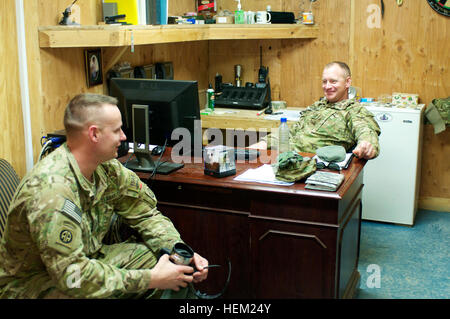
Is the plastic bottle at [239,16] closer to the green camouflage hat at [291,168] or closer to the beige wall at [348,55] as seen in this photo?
the beige wall at [348,55]

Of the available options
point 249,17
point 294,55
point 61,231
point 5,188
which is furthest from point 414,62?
point 61,231

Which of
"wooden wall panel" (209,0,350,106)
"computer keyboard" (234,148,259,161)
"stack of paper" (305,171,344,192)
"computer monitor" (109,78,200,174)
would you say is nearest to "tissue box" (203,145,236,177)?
"computer monitor" (109,78,200,174)

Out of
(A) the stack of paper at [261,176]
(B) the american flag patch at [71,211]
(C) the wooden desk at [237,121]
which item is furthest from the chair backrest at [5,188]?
(C) the wooden desk at [237,121]

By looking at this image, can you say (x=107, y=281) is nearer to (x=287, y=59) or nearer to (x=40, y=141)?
(x=40, y=141)

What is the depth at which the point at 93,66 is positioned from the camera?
137 inches

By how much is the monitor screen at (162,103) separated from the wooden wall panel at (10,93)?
62 centimetres

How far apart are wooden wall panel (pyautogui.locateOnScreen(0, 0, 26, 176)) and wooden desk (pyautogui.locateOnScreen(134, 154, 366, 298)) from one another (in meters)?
0.86

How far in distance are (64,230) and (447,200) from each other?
375 centimetres

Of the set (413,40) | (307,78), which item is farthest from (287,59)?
(413,40)

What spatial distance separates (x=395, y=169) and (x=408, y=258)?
2.70 feet

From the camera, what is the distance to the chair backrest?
2285mm

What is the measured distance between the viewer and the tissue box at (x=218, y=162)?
8.74 feet

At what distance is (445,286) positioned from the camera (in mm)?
3277

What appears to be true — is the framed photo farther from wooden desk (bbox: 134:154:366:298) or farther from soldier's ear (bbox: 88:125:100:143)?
soldier's ear (bbox: 88:125:100:143)
